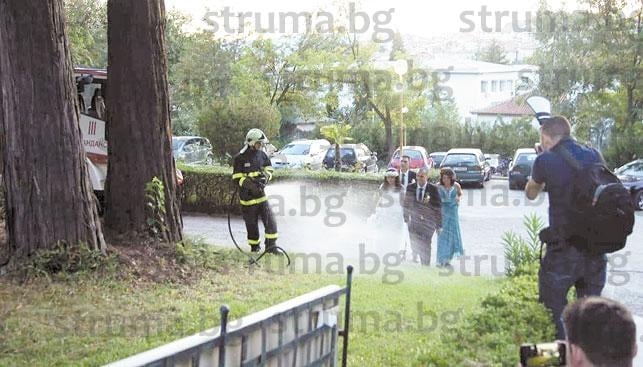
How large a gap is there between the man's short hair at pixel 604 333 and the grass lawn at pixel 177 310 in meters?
2.54

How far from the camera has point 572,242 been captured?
5707 millimetres

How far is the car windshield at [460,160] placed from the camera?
29.9 m

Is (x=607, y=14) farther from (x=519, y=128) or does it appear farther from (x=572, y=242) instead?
(x=572, y=242)

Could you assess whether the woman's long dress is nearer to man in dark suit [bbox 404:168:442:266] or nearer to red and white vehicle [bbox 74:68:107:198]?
man in dark suit [bbox 404:168:442:266]

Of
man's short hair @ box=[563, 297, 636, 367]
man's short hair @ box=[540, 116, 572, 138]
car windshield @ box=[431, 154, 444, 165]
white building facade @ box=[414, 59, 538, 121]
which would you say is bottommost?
car windshield @ box=[431, 154, 444, 165]

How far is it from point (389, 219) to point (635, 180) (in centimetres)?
1329

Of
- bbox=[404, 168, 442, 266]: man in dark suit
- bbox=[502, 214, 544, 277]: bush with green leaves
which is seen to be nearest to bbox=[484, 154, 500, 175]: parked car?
bbox=[404, 168, 442, 266]: man in dark suit

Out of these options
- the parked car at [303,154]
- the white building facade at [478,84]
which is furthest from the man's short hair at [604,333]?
the white building facade at [478,84]

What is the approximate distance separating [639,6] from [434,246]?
2353 centimetres

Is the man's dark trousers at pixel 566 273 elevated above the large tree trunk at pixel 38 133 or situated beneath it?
situated beneath

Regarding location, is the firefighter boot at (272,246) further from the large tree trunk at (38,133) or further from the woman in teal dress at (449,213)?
the large tree trunk at (38,133)

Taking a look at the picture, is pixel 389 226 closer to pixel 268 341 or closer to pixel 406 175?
pixel 406 175

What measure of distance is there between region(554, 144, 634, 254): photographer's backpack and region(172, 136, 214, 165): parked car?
24.3 metres

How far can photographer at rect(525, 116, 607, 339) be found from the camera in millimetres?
5711
